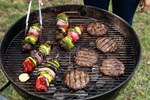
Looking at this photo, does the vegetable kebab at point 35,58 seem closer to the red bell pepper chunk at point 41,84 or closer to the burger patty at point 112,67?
the red bell pepper chunk at point 41,84

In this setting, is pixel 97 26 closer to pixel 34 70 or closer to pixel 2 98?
pixel 34 70

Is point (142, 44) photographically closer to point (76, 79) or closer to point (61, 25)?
point (61, 25)

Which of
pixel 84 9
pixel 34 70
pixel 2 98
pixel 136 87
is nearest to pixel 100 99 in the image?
pixel 34 70

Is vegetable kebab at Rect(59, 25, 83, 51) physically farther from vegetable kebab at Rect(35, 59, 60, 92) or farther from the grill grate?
vegetable kebab at Rect(35, 59, 60, 92)

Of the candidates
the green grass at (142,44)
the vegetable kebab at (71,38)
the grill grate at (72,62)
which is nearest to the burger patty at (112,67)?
the grill grate at (72,62)

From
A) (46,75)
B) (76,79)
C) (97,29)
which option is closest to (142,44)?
(97,29)

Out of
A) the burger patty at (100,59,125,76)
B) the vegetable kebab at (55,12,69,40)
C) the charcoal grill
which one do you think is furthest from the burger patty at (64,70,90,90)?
the vegetable kebab at (55,12,69,40)
